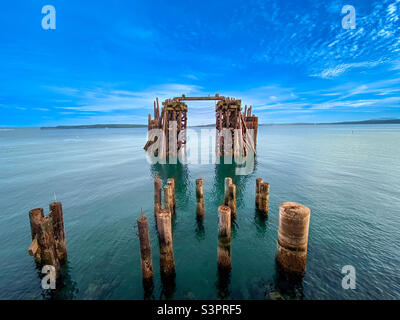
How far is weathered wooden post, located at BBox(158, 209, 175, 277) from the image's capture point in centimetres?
618

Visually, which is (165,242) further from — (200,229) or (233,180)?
(233,180)

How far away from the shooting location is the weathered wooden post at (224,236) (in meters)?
6.55

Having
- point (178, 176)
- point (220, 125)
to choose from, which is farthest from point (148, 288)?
point (220, 125)

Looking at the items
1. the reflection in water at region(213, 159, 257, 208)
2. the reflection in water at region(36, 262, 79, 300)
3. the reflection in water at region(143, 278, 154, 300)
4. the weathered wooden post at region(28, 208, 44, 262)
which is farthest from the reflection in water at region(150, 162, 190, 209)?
the weathered wooden post at region(28, 208, 44, 262)

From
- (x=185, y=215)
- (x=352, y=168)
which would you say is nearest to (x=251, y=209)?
(x=185, y=215)

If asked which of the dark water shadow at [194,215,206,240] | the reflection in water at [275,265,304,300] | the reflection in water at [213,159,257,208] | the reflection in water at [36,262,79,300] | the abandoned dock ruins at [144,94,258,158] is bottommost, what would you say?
the reflection in water at [36,262,79,300]

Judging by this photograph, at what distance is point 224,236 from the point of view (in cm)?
668

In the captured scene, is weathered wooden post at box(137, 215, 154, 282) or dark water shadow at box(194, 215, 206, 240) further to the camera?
dark water shadow at box(194, 215, 206, 240)

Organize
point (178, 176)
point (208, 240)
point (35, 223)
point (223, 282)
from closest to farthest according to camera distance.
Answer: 1. point (35, 223)
2. point (223, 282)
3. point (208, 240)
4. point (178, 176)

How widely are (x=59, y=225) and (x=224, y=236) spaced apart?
6.63m

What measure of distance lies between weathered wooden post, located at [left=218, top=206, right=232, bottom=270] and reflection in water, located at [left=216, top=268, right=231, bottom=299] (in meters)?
0.19

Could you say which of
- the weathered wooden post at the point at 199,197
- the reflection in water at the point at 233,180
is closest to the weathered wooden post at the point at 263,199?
the reflection in water at the point at 233,180

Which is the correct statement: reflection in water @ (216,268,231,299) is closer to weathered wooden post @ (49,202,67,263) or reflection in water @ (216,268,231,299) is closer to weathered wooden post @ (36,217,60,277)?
weathered wooden post @ (36,217,60,277)
